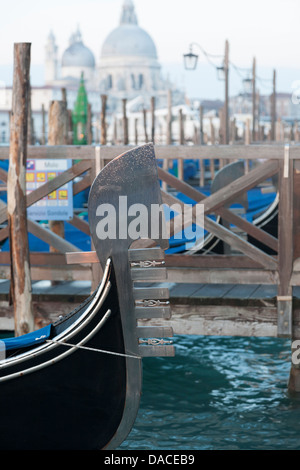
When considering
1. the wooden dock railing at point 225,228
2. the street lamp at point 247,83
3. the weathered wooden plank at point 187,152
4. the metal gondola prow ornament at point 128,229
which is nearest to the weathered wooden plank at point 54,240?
the wooden dock railing at point 225,228

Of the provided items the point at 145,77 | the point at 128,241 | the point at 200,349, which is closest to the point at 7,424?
the point at 128,241

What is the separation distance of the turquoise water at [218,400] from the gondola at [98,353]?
1.05 metres

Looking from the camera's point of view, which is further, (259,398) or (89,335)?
(259,398)

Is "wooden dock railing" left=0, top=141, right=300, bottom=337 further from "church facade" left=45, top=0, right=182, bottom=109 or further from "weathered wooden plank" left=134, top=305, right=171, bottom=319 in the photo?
"church facade" left=45, top=0, right=182, bottom=109

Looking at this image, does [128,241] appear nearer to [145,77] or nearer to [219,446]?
[219,446]

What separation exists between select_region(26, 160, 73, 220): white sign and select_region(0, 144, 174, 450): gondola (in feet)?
5.10

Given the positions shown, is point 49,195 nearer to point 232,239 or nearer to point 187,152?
point 187,152

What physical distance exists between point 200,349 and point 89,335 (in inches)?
145

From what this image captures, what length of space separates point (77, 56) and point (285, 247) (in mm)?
105980

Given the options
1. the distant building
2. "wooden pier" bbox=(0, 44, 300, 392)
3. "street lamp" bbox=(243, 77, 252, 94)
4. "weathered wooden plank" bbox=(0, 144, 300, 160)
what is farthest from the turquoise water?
the distant building

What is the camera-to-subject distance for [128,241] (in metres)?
3.93

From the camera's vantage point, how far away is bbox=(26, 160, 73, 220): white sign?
5.52m

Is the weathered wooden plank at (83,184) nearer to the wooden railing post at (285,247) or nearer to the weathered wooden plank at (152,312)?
the wooden railing post at (285,247)

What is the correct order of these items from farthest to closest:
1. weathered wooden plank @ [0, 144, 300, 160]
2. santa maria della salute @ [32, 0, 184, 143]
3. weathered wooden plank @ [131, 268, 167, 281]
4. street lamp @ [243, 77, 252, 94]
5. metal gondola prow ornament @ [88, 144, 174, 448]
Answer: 1. santa maria della salute @ [32, 0, 184, 143]
2. street lamp @ [243, 77, 252, 94]
3. weathered wooden plank @ [0, 144, 300, 160]
4. weathered wooden plank @ [131, 268, 167, 281]
5. metal gondola prow ornament @ [88, 144, 174, 448]
